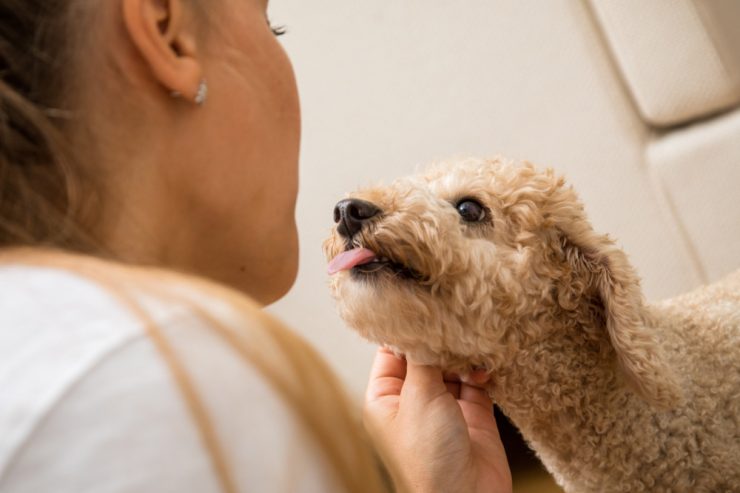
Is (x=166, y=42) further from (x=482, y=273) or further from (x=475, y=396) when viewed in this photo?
(x=475, y=396)

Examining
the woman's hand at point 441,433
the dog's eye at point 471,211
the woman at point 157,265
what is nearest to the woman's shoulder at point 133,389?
the woman at point 157,265

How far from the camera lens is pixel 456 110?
1380 millimetres

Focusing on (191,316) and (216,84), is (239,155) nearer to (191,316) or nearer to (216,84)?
(216,84)

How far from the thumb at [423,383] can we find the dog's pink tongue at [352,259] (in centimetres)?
15

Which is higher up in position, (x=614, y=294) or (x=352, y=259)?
(x=352, y=259)

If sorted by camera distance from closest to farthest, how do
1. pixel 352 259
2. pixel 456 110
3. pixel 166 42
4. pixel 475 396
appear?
pixel 166 42 → pixel 352 259 → pixel 475 396 → pixel 456 110

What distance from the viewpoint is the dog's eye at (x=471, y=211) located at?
80 cm

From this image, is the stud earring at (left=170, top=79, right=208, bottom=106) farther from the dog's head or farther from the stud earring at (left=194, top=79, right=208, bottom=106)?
the dog's head

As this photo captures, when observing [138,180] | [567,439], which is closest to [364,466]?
[138,180]

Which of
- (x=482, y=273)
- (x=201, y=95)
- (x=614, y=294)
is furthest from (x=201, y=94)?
(x=614, y=294)

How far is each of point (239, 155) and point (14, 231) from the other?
0.17m

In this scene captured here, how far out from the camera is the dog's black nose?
735 millimetres

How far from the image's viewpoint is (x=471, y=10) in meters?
Answer: 1.36

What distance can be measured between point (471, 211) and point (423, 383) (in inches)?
8.0
